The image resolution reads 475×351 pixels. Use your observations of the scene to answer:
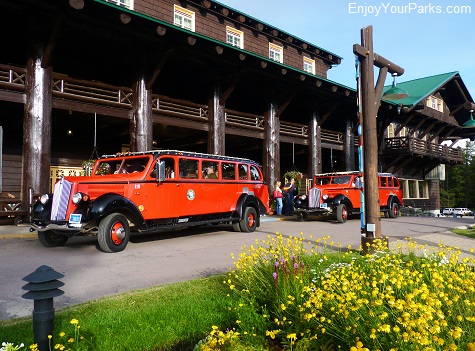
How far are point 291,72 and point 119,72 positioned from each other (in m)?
7.75

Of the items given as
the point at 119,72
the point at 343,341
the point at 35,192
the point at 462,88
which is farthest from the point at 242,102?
the point at 462,88

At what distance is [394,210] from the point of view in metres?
17.2

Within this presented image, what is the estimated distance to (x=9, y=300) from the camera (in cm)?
436

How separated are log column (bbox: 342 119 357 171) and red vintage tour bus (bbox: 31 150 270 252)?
12382 millimetres

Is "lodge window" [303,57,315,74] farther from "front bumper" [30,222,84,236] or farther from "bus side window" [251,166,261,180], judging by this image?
"front bumper" [30,222,84,236]

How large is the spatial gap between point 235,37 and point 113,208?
15.0 meters

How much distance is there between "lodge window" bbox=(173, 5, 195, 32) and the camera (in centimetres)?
1731

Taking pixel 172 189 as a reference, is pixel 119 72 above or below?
above

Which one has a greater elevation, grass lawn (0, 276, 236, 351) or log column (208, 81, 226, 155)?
log column (208, 81, 226, 155)

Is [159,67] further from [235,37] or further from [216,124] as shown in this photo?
[235,37]

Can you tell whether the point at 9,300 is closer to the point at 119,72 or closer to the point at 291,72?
the point at 119,72

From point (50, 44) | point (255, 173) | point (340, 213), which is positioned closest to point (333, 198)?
point (340, 213)

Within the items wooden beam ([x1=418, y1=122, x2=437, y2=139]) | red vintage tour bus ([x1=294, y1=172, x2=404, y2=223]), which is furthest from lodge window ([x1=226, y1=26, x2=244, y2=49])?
wooden beam ([x1=418, y1=122, x2=437, y2=139])

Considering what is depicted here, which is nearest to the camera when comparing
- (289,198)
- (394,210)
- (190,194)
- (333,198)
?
(190,194)
